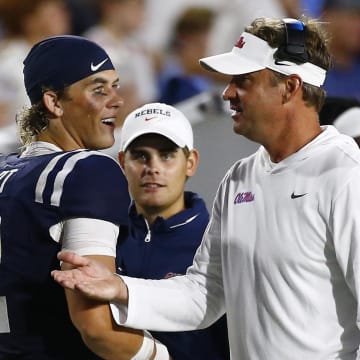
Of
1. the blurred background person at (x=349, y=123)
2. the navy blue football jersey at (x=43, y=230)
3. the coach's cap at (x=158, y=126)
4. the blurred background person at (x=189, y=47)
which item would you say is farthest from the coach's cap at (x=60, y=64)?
the blurred background person at (x=189, y=47)

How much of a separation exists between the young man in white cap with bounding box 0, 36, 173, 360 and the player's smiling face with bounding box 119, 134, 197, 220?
589mm

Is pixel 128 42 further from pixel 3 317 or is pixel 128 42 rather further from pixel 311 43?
pixel 3 317

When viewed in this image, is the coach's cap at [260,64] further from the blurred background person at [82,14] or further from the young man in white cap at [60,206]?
the blurred background person at [82,14]

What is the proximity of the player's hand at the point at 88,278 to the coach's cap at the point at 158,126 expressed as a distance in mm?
905

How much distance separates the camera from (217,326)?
3535 millimetres

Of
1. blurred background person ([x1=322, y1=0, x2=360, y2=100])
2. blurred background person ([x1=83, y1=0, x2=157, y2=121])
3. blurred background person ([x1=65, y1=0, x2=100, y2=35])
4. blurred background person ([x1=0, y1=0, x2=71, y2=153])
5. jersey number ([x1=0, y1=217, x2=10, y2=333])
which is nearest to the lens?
jersey number ([x1=0, y1=217, x2=10, y2=333])

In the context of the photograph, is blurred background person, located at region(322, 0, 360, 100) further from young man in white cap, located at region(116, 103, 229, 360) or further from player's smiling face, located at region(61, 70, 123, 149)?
player's smiling face, located at region(61, 70, 123, 149)

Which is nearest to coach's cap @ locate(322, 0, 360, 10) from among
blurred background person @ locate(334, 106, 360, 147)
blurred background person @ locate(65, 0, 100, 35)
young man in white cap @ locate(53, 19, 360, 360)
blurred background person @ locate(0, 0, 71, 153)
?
blurred background person @ locate(65, 0, 100, 35)

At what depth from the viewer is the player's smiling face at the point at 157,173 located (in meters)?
3.69

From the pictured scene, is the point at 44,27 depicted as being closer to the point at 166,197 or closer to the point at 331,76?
the point at 331,76

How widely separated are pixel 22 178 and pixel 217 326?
37.7 inches

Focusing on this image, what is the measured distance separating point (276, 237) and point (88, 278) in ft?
1.72

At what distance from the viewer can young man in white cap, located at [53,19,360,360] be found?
286 cm

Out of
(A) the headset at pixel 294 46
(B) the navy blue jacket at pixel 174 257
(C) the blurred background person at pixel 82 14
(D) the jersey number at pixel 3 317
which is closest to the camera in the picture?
(D) the jersey number at pixel 3 317
